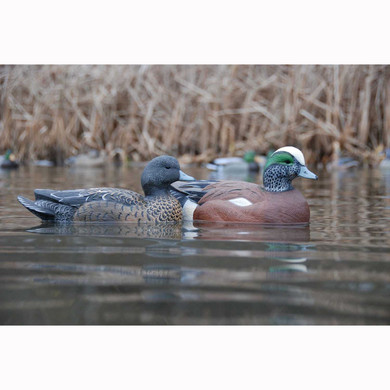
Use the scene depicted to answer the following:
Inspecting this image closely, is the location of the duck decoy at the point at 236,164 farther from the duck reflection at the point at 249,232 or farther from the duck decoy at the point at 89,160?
the duck reflection at the point at 249,232

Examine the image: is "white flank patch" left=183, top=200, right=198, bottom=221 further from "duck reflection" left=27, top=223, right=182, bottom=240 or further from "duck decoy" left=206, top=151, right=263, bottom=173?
"duck decoy" left=206, top=151, right=263, bottom=173

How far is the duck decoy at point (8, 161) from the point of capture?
39.6ft

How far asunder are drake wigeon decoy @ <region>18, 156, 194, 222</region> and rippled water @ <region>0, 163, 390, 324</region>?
0.12 meters

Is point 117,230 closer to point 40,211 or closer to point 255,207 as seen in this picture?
point 40,211

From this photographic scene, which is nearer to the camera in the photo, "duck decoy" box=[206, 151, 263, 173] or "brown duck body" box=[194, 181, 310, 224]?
"brown duck body" box=[194, 181, 310, 224]

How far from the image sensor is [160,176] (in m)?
5.01

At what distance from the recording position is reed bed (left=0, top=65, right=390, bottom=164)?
10234 millimetres

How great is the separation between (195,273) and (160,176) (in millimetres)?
1780

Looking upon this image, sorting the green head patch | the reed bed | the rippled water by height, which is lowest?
the rippled water

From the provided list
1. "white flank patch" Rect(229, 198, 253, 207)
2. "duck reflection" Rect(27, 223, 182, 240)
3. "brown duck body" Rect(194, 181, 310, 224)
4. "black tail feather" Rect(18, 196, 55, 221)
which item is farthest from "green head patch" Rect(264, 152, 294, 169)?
"black tail feather" Rect(18, 196, 55, 221)

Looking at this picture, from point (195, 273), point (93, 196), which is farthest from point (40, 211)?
point (195, 273)

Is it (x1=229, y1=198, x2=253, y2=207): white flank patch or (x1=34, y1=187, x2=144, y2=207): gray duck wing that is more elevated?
(x1=34, y1=187, x2=144, y2=207): gray duck wing

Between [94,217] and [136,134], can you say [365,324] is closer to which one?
[94,217]

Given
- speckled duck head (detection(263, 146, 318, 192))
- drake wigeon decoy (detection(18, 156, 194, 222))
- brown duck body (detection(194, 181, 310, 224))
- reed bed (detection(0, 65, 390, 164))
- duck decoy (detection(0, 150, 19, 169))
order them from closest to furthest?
drake wigeon decoy (detection(18, 156, 194, 222)) → brown duck body (detection(194, 181, 310, 224)) → speckled duck head (detection(263, 146, 318, 192)) → reed bed (detection(0, 65, 390, 164)) → duck decoy (detection(0, 150, 19, 169))
